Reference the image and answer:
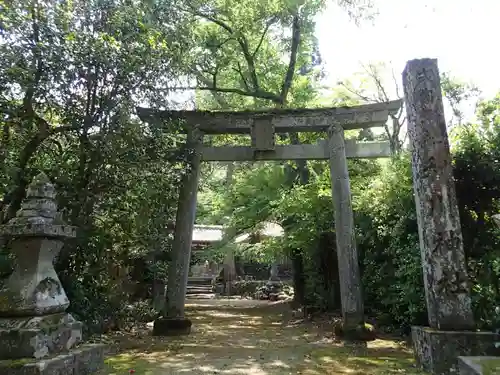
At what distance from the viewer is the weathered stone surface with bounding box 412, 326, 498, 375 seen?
446cm

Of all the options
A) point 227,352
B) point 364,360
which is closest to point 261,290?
point 227,352

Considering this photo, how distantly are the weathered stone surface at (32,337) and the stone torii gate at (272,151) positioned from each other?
432cm

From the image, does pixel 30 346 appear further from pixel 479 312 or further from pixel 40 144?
pixel 479 312

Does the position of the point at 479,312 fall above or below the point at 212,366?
above

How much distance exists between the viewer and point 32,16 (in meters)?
6.00

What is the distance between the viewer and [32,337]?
3.93 meters

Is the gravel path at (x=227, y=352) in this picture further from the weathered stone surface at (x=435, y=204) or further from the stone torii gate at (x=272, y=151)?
the weathered stone surface at (x=435, y=204)

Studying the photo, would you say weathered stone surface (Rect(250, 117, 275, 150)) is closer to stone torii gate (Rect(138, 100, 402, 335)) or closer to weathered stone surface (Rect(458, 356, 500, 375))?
stone torii gate (Rect(138, 100, 402, 335))

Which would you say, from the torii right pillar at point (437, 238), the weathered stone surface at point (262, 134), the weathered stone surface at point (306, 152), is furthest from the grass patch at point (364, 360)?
the weathered stone surface at point (262, 134)

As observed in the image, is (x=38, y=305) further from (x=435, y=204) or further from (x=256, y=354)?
(x=435, y=204)

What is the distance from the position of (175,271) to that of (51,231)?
4.63 m

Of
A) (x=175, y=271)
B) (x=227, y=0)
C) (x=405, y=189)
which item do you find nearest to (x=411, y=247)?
(x=405, y=189)

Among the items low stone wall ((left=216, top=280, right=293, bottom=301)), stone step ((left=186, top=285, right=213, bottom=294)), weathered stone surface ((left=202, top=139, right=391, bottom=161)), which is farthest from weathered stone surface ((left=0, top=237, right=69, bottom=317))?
stone step ((left=186, top=285, right=213, bottom=294))

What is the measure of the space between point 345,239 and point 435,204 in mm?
3378
